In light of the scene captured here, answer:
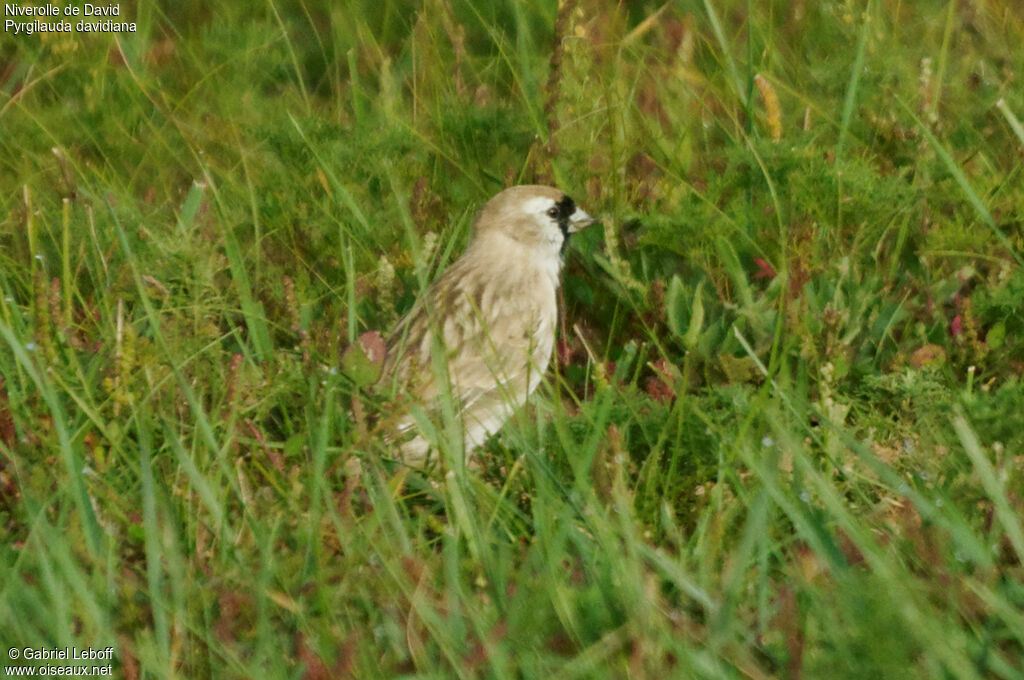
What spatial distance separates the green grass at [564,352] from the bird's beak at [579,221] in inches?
2.0

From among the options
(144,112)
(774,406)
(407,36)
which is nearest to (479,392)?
(774,406)

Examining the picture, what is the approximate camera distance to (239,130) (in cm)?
588

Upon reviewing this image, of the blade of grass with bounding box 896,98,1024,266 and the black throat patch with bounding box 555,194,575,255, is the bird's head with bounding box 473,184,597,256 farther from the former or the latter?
the blade of grass with bounding box 896,98,1024,266

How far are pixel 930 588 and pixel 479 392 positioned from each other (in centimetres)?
200

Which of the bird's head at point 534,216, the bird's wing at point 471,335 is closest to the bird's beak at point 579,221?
the bird's head at point 534,216

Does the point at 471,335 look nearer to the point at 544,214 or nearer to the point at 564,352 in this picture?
the point at 564,352

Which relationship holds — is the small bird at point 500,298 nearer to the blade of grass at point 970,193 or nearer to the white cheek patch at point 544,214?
the white cheek patch at point 544,214

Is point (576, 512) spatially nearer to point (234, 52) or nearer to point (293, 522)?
point (293, 522)

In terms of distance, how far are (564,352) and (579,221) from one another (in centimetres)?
55

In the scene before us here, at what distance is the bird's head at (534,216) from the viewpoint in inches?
201

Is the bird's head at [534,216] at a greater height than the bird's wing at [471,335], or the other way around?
the bird's head at [534,216]

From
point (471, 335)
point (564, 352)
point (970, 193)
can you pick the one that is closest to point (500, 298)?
point (471, 335)

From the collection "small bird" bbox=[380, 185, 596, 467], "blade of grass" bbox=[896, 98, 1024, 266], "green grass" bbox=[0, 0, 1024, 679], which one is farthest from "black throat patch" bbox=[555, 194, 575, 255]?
"blade of grass" bbox=[896, 98, 1024, 266]

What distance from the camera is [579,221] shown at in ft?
16.7
